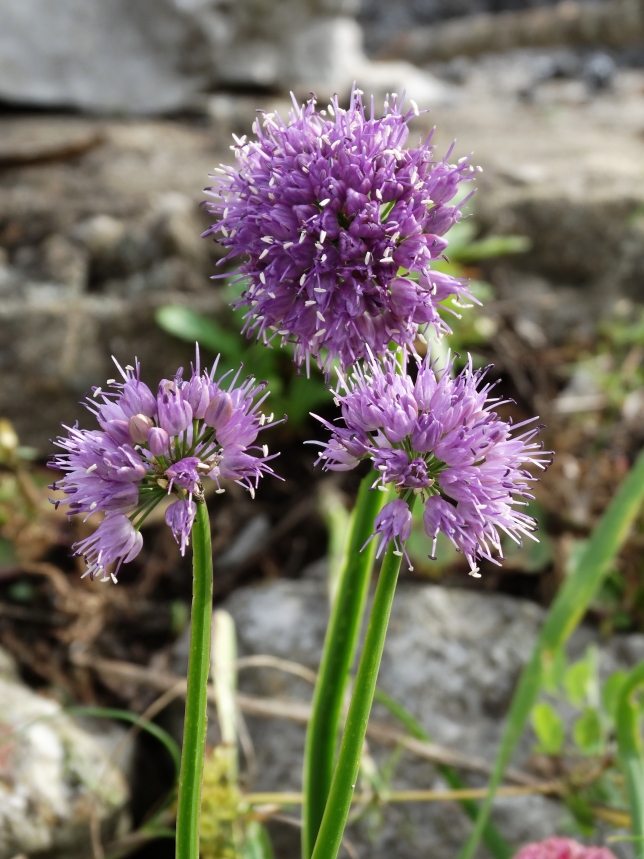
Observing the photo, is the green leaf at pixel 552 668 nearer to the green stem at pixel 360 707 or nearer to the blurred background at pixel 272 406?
the blurred background at pixel 272 406

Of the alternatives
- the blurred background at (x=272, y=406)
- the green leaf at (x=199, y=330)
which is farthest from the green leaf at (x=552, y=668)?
the green leaf at (x=199, y=330)

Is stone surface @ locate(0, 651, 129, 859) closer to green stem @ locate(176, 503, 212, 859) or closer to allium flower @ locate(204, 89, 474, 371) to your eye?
green stem @ locate(176, 503, 212, 859)

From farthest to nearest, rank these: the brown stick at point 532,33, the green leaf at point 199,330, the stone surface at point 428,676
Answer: the brown stick at point 532,33 < the green leaf at point 199,330 < the stone surface at point 428,676

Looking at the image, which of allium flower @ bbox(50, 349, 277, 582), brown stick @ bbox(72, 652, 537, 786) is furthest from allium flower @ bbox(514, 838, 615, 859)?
allium flower @ bbox(50, 349, 277, 582)

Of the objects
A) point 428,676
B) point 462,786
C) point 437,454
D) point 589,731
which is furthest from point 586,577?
point 437,454

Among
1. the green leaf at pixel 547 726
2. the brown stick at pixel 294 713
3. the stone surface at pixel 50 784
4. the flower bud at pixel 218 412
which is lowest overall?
the stone surface at pixel 50 784

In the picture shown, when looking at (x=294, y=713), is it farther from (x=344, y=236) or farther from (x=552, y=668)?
(x=344, y=236)

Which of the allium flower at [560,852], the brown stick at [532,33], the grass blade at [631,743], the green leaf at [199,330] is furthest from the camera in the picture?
the brown stick at [532,33]
